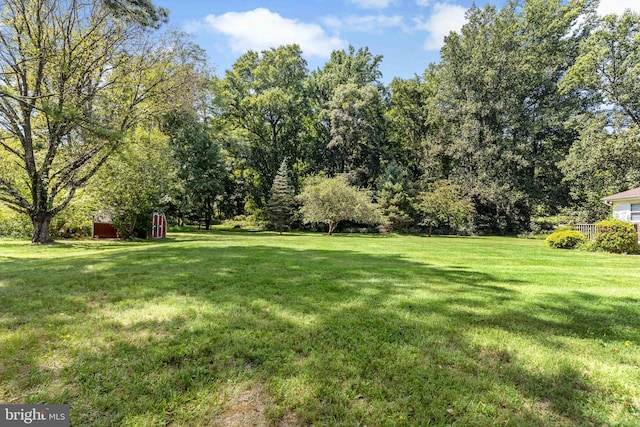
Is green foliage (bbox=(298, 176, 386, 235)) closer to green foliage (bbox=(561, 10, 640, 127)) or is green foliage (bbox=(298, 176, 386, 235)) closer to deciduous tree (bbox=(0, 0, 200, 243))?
deciduous tree (bbox=(0, 0, 200, 243))

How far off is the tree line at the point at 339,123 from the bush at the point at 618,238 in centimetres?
1406

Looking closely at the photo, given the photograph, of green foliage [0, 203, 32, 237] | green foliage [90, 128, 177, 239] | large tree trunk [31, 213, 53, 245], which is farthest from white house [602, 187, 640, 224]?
green foliage [0, 203, 32, 237]

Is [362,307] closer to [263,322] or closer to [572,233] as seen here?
[263,322]

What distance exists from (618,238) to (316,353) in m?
15.1

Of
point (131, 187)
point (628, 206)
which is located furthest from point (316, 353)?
point (628, 206)

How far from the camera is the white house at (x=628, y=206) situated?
56.9ft

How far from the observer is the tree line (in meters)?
12.5

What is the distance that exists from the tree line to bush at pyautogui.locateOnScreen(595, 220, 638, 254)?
14.1 m

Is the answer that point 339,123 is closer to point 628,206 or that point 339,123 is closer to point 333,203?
point 333,203

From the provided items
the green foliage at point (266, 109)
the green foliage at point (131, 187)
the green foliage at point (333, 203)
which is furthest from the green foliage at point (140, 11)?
the green foliage at point (266, 109)

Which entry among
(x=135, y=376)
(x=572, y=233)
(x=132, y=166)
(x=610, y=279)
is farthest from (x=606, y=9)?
(x=135, y=376)

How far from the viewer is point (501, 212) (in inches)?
1227

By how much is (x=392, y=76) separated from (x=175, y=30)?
28.5 meters

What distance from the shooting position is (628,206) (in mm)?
18031
